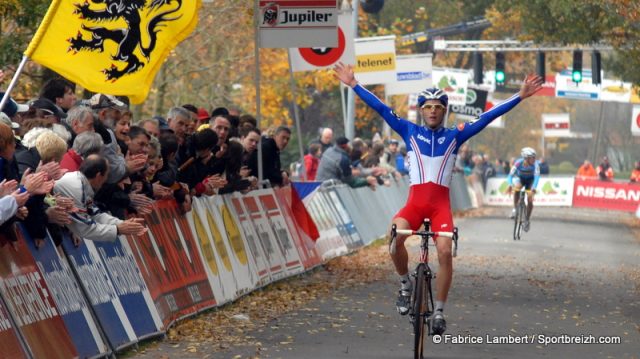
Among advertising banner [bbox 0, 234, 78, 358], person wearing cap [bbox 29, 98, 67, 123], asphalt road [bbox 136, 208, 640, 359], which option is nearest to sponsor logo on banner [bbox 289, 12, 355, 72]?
asphalt road [bbox 136, 208, 640, 359]

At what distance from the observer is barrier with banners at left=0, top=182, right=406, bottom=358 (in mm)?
9422

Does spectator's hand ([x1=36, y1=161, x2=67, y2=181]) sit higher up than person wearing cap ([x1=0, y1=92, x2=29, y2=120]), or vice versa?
person wearing cap ([x1=0, y1=92, x2=29, y2=120])

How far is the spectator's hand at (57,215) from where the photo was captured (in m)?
9.64

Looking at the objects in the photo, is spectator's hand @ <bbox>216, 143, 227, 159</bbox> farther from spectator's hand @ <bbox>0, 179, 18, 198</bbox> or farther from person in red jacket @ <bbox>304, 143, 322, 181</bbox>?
person in red jacket @ <bbox>304, 143, 322, 181</bbox>

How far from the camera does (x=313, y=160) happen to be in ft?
85.5

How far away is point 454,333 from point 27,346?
4.77 meters

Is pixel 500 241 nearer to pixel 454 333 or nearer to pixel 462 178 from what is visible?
pixel 454 333

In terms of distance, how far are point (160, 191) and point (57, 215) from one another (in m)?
3.35

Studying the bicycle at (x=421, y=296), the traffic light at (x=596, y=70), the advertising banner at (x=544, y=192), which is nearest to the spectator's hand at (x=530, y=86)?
the bicycle at (x=421, y=296)

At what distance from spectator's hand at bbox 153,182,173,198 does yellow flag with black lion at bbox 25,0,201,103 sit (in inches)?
43.7

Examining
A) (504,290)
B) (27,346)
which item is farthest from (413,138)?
(504,290)

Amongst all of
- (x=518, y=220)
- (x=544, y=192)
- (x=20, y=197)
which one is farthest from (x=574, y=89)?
(x=20, y=197)

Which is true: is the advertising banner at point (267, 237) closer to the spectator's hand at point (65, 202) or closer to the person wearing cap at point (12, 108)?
the person wearing cap at point (12, 108)

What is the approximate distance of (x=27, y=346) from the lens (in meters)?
9.16
